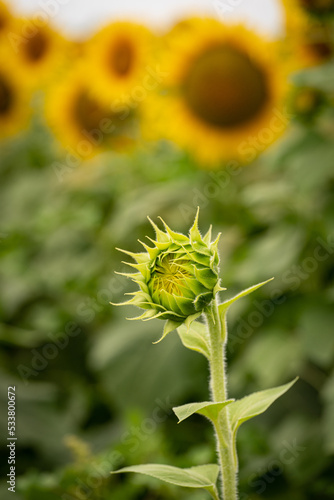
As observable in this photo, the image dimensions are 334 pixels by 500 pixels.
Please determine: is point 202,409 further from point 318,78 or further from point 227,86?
point 227,86

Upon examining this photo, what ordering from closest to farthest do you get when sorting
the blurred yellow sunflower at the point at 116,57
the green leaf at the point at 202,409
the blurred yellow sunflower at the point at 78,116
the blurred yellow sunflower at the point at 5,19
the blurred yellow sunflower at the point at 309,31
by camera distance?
1. the green leaf at the point at 202,409
2. the blurred yellow sunflower at the point at 309,31
3. the blurred yellow sunflower at the point at 116,57
4. the blurred yellow sunflower at the point at 78,116
5. the blurred yellow sunflower at the point at 5,19

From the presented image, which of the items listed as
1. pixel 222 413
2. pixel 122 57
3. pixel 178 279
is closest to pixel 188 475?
pixel 222 413

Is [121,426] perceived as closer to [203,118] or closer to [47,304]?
[47,304]

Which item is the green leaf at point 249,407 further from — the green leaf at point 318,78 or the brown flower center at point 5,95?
the brown flower center at point 5,95

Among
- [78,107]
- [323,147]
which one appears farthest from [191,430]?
[78,107]

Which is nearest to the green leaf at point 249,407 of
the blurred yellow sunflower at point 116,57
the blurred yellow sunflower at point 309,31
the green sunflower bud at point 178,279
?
the green sunflower bud at point 178,279

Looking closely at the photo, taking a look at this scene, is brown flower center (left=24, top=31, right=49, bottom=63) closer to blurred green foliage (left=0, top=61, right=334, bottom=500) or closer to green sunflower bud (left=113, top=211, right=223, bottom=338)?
blurred green foliage (left=0, top=61, right=334, bottom=500)
